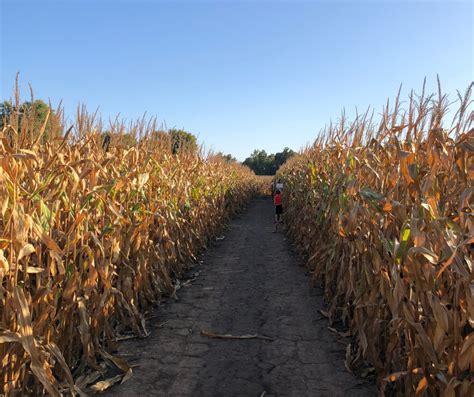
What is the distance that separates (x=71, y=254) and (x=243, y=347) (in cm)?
209

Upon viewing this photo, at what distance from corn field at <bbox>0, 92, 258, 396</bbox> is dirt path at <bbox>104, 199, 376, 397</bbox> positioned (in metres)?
0.35

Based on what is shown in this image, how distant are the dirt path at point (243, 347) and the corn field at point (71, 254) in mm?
346

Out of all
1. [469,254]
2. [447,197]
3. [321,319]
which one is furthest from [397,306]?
[321,319]

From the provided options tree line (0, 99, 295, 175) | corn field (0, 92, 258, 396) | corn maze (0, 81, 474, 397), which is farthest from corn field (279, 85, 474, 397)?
tree line (0, 99, 295, 175)

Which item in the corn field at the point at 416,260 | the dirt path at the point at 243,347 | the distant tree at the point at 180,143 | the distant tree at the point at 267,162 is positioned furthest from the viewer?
the distant tree at the point at 267,162

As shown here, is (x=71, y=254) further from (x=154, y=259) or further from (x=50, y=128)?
(x=154, y=259)

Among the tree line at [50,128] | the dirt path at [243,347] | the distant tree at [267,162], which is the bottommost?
the dirt path at [243,347]

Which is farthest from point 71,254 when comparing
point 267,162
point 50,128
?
point 267,162

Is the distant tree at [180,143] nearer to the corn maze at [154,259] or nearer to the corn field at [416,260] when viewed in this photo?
the corn maze at [154,259]

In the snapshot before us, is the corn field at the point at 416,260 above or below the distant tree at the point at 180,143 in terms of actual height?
Result: below

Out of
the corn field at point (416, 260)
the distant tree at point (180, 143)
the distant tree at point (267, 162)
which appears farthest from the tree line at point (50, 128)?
the distant tree at point (267, 162)

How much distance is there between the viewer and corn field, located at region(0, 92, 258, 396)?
2943 millimetres

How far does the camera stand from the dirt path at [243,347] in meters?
3.81

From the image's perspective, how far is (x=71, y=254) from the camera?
3949 mm
